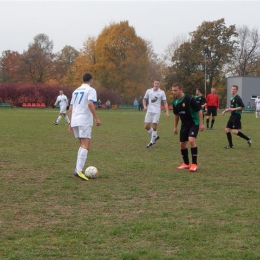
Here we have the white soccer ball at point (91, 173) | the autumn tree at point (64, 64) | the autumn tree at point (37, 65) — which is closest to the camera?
the white soccer ball at point (91, 173)

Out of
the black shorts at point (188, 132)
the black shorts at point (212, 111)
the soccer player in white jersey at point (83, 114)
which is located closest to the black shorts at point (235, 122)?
the black shorts at point (188, 132)

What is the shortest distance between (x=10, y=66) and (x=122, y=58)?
103ft

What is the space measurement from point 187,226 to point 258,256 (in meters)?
1.18

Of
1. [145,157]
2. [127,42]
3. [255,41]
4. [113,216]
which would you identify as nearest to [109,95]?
Result: [127,42]

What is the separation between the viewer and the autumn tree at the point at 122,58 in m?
64.5

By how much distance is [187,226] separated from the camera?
18.4ft

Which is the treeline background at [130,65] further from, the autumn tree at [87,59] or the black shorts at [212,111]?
the black shorts at [212,111]

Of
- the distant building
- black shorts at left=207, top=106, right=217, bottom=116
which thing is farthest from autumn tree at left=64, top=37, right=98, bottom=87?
black shorts at left=207, top=106, right=217, bottom=116

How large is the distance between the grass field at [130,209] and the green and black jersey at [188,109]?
1064 millimetres

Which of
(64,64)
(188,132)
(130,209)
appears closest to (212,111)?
(188,132)

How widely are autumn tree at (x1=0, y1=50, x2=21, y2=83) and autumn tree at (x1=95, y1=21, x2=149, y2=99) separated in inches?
966

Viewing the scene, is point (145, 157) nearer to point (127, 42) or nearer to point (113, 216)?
point (113, 216)

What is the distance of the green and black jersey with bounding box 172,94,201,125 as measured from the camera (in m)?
9.95

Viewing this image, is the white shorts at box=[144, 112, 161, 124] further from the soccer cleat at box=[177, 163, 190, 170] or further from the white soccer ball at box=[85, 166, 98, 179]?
the white soccer ball at box=[85, 166, 98, 179]
